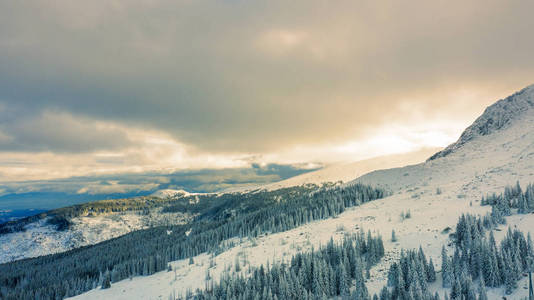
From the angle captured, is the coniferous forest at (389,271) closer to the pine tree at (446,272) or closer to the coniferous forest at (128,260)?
the pine tree at (446,272)

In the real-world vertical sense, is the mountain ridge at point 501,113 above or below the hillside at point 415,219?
above

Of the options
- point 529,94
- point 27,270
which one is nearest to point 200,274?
point 27,270

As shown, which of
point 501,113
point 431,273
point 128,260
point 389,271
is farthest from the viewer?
point 128,260

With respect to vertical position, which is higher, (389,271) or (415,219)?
(415,219)

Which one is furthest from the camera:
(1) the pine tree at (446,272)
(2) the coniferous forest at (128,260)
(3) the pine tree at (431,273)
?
(2) the coniferous forest at (128,260)

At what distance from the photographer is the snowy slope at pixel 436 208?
53.5 meters

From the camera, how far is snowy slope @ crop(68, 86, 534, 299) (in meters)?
53.5

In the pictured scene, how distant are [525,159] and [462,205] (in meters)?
43.1

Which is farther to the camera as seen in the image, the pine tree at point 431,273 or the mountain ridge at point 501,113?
the mountain ridge at point 501,113

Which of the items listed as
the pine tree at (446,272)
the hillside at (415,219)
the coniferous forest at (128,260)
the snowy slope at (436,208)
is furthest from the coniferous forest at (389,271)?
the snowy slope at (436,208)

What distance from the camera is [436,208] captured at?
70.2 meters

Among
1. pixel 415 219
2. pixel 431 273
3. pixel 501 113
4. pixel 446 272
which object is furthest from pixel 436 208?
pixel 501 113

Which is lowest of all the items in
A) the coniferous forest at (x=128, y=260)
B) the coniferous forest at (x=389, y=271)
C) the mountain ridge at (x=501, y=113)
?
the coniferous forest at (x=128, y=260)

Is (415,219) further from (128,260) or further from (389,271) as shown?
(128,260)
